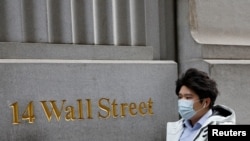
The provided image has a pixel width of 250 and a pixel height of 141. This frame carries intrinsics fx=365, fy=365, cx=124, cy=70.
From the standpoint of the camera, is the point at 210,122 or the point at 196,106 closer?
the point at 210,122

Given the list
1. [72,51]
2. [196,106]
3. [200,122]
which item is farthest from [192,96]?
[72,51]

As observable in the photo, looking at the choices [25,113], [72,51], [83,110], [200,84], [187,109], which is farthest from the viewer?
[72,51]

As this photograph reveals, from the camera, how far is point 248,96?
6195mm

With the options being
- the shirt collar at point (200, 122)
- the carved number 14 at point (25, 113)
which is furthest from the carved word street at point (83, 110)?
the shirt collar at point (200, 122)

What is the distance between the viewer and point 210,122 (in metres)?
3.63

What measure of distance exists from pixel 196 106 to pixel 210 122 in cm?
29

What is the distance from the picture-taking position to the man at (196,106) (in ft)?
12.3

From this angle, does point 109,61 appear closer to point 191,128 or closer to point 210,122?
point 191,128

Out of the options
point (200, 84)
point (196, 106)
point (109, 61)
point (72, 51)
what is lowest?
point (196, 106)

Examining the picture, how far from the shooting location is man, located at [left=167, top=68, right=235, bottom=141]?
3.74 metres

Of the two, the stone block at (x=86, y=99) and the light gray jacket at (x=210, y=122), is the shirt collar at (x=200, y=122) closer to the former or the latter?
the light gray jacket at (x=210, y=122)

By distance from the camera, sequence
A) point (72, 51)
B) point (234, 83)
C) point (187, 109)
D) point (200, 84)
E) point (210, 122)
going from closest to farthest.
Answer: point (210, 122) < point (200, 84) < point (187, 109) < point (72, 51) < point (234, 83)

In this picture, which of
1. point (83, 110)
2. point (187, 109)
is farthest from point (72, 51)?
point (187, 109)

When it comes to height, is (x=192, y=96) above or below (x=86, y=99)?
above
